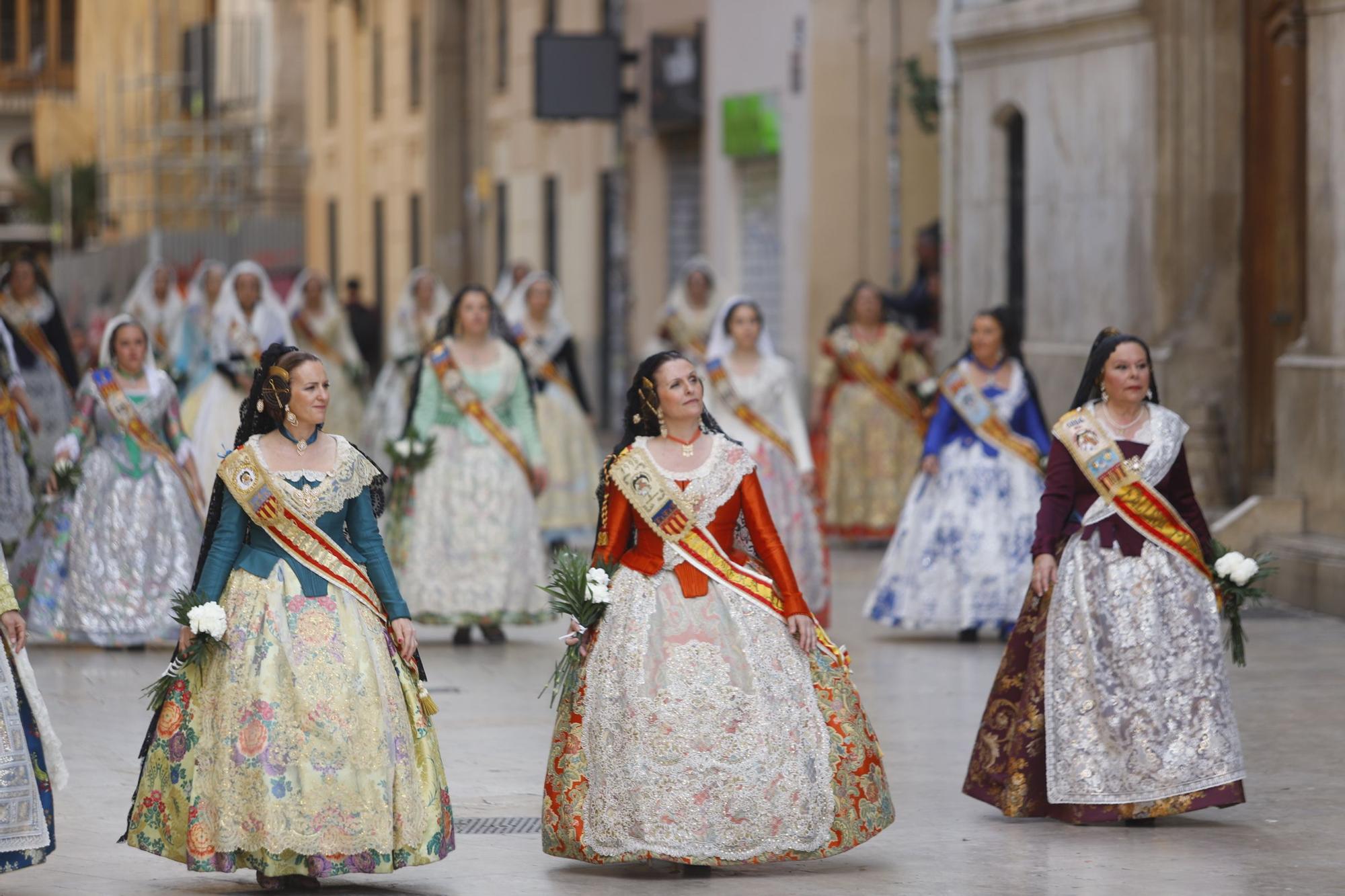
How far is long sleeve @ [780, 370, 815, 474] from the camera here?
45.2ft

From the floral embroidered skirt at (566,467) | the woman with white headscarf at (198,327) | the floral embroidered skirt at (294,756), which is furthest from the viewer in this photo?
the woman with white headscarf at (198,327)

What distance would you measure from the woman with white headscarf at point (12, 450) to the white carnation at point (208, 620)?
7875mm

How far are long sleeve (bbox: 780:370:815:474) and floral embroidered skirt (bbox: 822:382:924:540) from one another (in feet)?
19.2

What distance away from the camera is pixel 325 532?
A: 26.1ft

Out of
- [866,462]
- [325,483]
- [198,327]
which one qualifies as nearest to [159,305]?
[198,327]

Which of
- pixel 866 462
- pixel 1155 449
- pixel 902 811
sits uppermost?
pixel 1155 449

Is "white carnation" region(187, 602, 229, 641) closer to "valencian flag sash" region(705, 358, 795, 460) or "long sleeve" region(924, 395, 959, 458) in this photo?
"valencian flag sash" region(705, 358, 795, 460)

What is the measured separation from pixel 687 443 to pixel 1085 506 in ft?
5.34

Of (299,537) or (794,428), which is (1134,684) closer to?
Answer: (299,537)

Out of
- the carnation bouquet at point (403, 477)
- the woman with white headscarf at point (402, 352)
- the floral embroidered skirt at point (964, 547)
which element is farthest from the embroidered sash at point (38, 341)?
the floral embroidered skirt at point (964, 547)

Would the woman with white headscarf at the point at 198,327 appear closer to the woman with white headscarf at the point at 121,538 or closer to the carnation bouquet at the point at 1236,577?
the woman with white headscarf at the point at 121,538

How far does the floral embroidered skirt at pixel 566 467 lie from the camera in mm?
18969

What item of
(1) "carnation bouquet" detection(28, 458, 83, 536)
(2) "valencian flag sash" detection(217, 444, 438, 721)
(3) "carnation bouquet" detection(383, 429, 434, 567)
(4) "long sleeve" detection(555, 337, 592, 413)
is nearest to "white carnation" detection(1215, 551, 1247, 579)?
(2) "valencian flag sash" detection(217, 444, 438, 721)

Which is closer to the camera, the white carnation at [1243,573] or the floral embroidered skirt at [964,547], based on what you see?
the white carnation at [1243,573]
